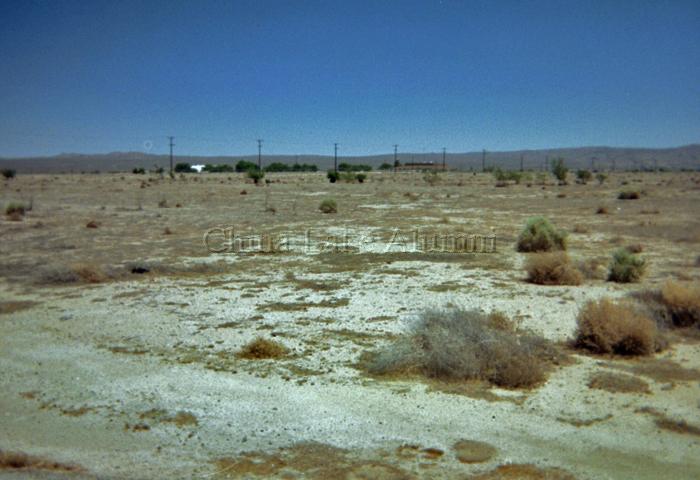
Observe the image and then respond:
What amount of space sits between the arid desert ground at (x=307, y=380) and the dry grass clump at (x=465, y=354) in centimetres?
18

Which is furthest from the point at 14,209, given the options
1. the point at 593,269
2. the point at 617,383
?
the point at 617,383

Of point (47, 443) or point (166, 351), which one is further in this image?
point (166, 351)

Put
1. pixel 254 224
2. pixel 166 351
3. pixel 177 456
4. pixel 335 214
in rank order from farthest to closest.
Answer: pixel 335 214
pixel 254 224
pixel 166 351
pixel 177 456

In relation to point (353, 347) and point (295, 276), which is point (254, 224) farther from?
point (353, 347)

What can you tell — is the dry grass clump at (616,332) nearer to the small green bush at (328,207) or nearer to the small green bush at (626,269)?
the small green bush at (626,269)

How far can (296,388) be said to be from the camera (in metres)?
8.21

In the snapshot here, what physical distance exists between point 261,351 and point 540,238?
1282cm

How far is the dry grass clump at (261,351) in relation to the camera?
9445 mm

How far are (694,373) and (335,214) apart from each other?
26148 mm

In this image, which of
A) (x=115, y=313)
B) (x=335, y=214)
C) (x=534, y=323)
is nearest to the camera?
(x=534, y=323)

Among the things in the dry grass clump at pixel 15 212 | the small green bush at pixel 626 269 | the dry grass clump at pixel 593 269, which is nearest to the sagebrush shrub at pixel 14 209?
the dry grass clump at pixel 15 212

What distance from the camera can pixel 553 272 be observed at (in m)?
14.5

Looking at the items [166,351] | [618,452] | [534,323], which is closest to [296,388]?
[166,351]

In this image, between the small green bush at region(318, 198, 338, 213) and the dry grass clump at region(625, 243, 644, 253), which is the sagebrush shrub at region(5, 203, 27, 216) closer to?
the small green bush at region(318, 198, 338, 213)
